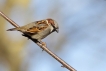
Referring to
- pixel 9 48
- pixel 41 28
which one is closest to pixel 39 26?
pixel 41 28

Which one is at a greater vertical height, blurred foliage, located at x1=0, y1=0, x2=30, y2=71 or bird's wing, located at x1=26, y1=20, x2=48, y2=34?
blurred foliage, located at x1=0, y1=0, x2=30, y2=71

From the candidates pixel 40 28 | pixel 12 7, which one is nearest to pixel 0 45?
pixel 12 7

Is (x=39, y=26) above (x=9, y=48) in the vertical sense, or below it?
below

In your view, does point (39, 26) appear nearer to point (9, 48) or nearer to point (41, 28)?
point (41, 28)

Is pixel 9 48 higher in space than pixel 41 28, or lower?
higher

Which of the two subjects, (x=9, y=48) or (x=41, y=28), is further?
(x=9, y=48)

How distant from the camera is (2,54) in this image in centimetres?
664

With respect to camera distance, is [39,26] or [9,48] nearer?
[39,26]

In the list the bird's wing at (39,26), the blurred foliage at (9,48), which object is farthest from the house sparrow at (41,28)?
the blurred foliage at (9,48)

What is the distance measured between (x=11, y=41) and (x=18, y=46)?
0.18m

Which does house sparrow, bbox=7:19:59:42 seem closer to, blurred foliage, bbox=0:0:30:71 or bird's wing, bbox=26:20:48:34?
bird's wing, bbox=26:20:48:34

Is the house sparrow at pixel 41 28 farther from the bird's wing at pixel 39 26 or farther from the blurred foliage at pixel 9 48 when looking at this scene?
the blurred foliage at pixel 9 48

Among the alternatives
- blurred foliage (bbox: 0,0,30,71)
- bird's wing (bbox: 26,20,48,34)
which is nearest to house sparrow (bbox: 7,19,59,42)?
bird's wing (bbox: 26,20,48,34)

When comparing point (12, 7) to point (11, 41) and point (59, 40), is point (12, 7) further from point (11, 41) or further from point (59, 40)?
point (59, 40)
